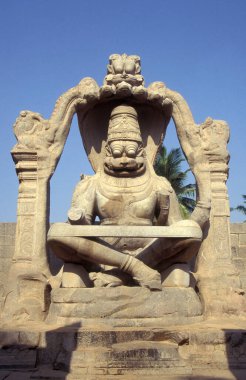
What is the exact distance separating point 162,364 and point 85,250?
1.61m

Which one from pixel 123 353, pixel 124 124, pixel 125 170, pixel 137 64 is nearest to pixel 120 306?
pixel 123 353

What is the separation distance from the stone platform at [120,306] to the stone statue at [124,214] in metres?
0.17

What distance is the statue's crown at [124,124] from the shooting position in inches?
253

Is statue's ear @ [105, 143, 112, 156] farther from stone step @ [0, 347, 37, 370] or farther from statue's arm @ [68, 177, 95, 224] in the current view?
stone step @ [0, 347, 37, 370]

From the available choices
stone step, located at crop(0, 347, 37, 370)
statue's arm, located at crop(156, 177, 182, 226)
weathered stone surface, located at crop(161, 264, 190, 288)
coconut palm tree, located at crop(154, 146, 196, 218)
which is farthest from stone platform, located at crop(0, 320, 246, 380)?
coconut palm tree, located at crop(154, 146, 196, 218)

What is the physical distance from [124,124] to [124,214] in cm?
131

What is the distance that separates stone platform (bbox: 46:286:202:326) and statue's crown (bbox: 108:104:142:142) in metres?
2.25

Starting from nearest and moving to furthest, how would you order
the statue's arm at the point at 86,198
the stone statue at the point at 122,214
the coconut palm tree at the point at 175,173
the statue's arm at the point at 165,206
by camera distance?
the stone statue at the point at 122,214
the statue's arm at the point at 165,206
the statue's arm at the point at 86,198
the coconut palm tree at the point at 175,173

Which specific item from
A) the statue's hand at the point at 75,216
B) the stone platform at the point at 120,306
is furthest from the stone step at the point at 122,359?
the statue's hand at the point at 75,216

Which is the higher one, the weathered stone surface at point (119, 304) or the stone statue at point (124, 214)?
the stone statue at point (124, 214)

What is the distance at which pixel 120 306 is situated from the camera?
5012 mm

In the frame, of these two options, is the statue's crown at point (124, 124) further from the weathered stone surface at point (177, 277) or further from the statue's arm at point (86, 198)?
the weathered stone surface at point (177, 277)

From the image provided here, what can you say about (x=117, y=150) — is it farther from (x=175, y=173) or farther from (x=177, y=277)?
(x=175, y=173)

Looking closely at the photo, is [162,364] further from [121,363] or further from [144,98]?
[144,98]
